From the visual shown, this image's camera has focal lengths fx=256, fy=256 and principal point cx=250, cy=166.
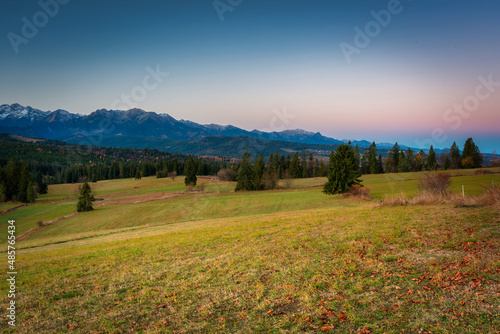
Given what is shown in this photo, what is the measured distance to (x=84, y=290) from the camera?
9109 millimetres

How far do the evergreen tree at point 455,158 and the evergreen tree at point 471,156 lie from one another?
4.23 meters

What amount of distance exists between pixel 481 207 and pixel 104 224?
1830 inches

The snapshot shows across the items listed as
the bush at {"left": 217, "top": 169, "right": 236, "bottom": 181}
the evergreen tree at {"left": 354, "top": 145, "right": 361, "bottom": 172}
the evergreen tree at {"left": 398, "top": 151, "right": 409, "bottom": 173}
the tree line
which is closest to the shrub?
the evergreen tree at {"left": 354, "top": 145, "right": 361, "bottom": 172}

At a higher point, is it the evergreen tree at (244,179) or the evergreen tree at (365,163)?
the evergreen tree at (365,163)

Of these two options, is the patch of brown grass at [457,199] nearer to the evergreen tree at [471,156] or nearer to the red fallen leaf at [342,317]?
the red fallen leaf at [342,317]

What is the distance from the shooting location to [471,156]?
9744 centimetres

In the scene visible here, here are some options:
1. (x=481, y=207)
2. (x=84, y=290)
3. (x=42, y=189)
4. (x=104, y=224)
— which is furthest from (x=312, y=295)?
(x=42, y=189)

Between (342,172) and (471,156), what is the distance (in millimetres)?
76947

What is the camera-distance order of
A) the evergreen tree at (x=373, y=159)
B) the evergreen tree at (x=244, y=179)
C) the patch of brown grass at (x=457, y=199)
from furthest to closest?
the evergreen tree at (x=373, y=159) → the evergreen tree at (x=244, y=179) → the patch of brown grass at (x=457, y=199)

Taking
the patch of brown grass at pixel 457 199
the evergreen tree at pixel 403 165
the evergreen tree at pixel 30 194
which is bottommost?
the evergreen tree at pixel 30 194

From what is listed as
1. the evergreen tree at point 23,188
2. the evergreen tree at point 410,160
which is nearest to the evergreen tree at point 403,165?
the evergreen tree at point 410,160

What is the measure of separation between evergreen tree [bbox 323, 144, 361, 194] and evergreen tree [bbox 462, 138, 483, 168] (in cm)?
7038

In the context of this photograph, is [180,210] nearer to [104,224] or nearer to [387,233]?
[104,224]

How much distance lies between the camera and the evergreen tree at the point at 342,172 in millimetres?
55409
